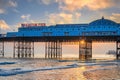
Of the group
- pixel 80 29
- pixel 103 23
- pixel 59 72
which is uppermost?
pixel 103 23

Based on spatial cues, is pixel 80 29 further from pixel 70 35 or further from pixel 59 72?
pixel 59 72

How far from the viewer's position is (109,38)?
300 feet

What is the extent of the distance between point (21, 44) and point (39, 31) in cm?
931

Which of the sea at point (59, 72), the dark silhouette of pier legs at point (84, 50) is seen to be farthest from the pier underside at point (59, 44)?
the sea at point (59, 72)

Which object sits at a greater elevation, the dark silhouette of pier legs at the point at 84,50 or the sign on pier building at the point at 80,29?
the sign on pier building at the point at 80,29

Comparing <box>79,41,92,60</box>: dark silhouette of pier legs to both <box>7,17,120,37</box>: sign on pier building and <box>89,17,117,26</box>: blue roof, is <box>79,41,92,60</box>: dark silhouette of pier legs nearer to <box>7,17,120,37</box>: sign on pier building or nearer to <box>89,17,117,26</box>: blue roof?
<box>7,17,120,37</box>: sign on pier building

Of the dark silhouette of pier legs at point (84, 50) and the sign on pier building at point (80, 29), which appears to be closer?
the dark silhouette of pier legs at point (84, 50)

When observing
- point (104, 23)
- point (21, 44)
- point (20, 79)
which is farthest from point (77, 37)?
point (20, 79)

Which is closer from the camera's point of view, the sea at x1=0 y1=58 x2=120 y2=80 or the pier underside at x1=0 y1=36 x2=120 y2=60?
the sea at x1=0 y1=58 x2=120 y2=80

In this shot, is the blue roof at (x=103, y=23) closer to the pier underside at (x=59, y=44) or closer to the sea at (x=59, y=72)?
the pier underside at (x=59, y=44)

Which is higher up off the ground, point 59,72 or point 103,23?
point 103,23

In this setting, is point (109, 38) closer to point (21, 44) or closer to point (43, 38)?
point (43, 38)

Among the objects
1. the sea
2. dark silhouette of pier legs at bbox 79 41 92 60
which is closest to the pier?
dark silhouette of pier legs at bbox 79 41 92 60

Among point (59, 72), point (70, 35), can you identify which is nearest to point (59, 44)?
point (70, 35)
